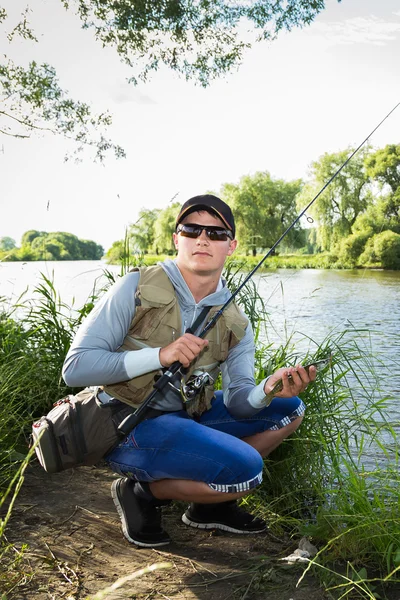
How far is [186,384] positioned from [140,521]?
59cm

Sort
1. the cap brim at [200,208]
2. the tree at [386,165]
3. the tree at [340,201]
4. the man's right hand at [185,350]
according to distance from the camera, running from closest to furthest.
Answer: the man's right hand at [185,350], the cap brim at [200,208], the tree at [340,201], the tree at [386,165]

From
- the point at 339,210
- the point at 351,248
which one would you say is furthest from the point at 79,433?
the point at 339,210

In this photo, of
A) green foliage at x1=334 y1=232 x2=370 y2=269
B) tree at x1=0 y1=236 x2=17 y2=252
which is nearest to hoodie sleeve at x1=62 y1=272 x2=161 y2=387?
tree at x1=0 y1=236 x2=17 y2=252

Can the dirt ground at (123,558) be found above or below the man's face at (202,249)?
below

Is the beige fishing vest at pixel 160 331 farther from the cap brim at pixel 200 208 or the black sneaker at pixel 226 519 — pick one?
the black sneaker at pixel 226 519

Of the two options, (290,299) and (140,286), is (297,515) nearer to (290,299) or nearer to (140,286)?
(140,286)

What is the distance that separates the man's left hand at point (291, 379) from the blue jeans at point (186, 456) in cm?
26

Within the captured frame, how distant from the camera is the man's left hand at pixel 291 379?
2.48 m

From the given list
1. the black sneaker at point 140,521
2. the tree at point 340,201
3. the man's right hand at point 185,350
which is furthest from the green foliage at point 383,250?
the man's right hand at point 185,350

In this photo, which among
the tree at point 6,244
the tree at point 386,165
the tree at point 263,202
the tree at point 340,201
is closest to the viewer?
the tree at point 6,244

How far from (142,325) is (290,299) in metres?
15.9

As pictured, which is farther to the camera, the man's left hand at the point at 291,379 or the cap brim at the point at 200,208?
the cap brim at the point at 200,208

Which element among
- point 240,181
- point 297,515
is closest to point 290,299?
point 297,515

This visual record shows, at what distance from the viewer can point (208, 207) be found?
2.66 meters
